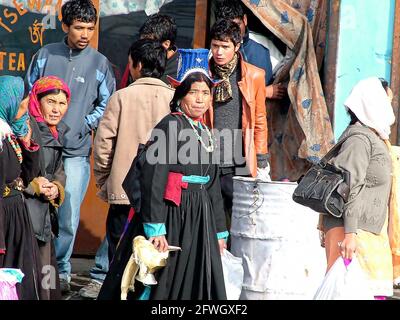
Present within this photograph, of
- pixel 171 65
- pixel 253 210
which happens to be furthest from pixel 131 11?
pixel 253 210

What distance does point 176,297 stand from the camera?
22.5 feet

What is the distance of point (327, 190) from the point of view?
637cm

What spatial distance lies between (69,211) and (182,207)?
2.09 meters

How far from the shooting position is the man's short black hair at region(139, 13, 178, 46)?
8734 millimetres

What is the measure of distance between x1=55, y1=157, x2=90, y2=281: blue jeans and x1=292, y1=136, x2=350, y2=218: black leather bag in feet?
9.15

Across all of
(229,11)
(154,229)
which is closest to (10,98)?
(154,229)

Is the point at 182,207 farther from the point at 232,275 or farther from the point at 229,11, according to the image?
the point at 229,11

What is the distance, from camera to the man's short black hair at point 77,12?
877cm

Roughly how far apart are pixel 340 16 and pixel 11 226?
11.0 ft

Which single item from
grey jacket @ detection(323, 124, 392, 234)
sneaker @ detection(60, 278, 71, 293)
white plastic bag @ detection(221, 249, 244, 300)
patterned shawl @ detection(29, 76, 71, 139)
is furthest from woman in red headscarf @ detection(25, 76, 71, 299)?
grey jacket @ detection(323, 124, 392, 234)

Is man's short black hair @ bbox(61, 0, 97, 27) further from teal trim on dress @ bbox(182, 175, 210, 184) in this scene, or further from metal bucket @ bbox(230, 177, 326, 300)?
teal trim on dress @ bbox(182, 175, 210, 184)

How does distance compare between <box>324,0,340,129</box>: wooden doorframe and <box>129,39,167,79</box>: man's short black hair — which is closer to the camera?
<box>129,39,167,79</box>: man's short black hair

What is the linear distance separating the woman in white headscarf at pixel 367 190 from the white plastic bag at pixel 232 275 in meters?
1.02

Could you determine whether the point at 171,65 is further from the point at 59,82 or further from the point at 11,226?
the point at 11,226
